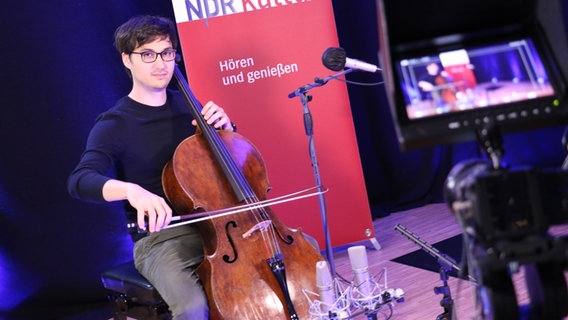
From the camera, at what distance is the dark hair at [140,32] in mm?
2445

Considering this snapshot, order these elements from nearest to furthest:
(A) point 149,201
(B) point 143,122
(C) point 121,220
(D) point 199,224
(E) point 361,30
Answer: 1. (A) point 149,201
2. (D) point 199,224
3. (B) point 143,122
4. (C) point 121,220
5. (E) point 361,30

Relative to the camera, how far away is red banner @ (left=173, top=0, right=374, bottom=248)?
328 centimetres

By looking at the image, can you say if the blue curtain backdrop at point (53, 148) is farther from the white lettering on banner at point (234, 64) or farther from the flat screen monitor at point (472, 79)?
the flat screen monitor at point (472, 79)

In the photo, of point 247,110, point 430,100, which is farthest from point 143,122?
point 430,100

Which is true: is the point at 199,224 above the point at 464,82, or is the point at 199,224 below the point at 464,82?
below

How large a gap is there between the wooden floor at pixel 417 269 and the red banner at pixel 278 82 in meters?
0.38

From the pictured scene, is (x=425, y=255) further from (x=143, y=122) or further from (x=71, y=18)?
(x=71, y=18)

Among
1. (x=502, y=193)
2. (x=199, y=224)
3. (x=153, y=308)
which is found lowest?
(x=153, y=308)

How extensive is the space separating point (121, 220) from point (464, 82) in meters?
2.87

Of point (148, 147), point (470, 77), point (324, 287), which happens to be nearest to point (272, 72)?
point (148, 147)

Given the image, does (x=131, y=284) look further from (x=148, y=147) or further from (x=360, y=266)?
(x=360, y=266)

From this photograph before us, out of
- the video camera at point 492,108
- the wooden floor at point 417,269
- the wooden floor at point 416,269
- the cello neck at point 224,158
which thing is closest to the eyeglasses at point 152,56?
the cello neck at point 224,158

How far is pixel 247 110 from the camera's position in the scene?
Result: 3.37 metres

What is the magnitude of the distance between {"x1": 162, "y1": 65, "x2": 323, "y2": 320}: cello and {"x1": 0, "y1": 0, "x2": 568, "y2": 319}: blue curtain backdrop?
1.50m
